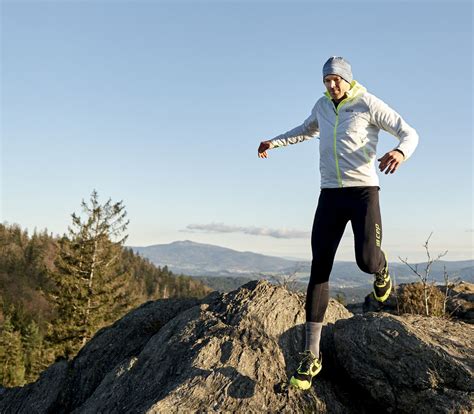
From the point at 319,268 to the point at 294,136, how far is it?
205 centimetres

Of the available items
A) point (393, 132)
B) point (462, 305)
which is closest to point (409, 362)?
point (393, 132)

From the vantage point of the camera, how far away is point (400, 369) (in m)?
5.30

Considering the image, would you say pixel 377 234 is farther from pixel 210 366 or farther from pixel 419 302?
pixel 419 302

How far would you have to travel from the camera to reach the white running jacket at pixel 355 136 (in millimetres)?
5285

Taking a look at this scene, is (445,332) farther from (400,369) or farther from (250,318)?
(250,318)

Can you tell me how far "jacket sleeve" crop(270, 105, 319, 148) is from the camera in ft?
20.3

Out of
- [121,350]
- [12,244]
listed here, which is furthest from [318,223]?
[12,244]

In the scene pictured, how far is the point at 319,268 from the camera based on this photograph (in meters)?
5.59

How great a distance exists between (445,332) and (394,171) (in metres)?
2.65

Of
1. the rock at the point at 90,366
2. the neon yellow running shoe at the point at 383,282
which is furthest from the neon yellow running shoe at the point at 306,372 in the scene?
the rock at the point at 90,366

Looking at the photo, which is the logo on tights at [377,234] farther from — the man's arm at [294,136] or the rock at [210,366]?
the rock at [210,366]

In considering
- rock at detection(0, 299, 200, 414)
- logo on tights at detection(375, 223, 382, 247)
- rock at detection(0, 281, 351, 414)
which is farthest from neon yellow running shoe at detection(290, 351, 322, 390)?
rock at detection(0, 299, 200, 414)

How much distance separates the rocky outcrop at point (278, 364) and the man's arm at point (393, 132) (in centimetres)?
231

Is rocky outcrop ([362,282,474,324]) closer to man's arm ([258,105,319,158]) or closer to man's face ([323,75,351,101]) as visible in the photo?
man's arm ([258,105,319,158])
